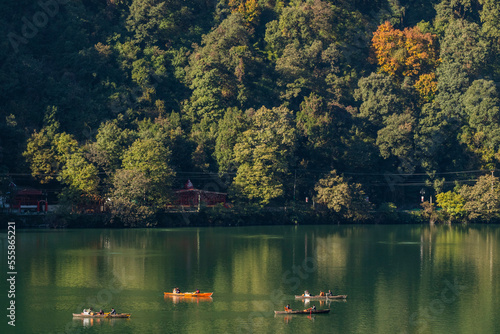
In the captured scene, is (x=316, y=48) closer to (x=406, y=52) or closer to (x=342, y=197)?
(x=406, y=52)

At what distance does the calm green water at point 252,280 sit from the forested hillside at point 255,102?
14600 mm

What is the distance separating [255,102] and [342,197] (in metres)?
27.5

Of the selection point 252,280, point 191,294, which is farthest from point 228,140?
point 191,294

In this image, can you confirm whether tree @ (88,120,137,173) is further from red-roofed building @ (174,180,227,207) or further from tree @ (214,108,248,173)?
tree @ (214,108,248,173)

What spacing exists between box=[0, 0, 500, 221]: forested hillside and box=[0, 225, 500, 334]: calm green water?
575 inches

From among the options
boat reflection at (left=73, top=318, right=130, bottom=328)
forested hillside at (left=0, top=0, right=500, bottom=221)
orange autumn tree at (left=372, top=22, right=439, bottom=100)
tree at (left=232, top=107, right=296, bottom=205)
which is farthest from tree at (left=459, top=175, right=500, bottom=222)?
boat reflection at (left=73, top=318, right=130, bottom=328)

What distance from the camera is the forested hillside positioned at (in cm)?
11169

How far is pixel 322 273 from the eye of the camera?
72000 millimetres

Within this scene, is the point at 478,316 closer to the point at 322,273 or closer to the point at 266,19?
the point at 322,273

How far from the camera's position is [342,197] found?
115438mm

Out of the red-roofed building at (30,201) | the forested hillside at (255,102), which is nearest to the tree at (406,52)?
the forested hillside at (255,102)

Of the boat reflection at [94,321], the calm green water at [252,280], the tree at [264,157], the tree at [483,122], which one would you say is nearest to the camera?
the boat reflection at [94,321]

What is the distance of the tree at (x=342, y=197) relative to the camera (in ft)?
379

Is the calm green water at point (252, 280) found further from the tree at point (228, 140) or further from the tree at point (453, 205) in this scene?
the tree at point (453, 205)
